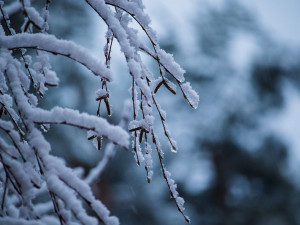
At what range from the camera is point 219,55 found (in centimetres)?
1186

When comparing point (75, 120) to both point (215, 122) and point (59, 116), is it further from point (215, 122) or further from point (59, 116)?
point (215, 122)

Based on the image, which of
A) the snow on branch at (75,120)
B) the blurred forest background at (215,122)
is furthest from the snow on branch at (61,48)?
the blurred forest background at (215,122)

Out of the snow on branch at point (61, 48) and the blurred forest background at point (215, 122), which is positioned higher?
the blurred forest background at point (215, 122)

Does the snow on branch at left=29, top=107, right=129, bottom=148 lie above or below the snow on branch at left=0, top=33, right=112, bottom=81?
below

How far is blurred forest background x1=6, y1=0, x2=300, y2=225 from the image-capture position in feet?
31.1

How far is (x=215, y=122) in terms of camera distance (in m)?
11.3

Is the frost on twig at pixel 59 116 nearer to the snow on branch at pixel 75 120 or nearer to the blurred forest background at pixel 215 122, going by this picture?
the snow on branch at pixel 75 120

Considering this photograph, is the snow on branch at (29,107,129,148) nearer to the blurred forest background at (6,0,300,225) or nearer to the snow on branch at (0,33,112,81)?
the snow on branch at (0,33,112,81)

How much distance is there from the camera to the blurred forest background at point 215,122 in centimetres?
948

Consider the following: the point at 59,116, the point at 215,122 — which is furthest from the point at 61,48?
the point at 215,122

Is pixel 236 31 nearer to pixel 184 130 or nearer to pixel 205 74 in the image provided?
pixel 205 74

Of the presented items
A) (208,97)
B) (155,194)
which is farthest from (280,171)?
(155,194)

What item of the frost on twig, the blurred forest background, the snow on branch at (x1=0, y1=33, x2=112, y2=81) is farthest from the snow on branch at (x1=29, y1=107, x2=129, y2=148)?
the blurred forest background

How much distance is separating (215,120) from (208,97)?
0.85m
